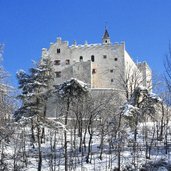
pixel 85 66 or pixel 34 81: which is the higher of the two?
pixel 85 66

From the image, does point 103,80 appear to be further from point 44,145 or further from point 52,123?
point 52,123

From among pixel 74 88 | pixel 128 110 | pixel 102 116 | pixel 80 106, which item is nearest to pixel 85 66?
pixel 102 116

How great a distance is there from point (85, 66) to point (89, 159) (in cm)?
3032

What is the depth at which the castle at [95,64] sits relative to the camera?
6756 centimetres

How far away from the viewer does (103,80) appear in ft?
226

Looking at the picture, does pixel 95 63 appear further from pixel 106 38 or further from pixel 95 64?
pixel 106 38

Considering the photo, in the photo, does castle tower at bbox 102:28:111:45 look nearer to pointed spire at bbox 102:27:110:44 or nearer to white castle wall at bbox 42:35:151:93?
pointed spire at bbox 102:27:110:44

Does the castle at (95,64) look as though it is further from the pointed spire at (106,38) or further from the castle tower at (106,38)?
the pointed spire at (106,38)

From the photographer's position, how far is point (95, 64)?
7000cm

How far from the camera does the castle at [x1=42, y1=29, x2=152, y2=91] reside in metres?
67.6

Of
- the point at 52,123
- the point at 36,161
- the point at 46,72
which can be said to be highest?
the point at 46,72

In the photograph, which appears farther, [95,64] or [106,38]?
[106,38]

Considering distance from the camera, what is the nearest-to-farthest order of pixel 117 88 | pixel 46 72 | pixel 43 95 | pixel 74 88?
pixel 74 88 < pixel 43 95 < pixel 46 72 < pixel 117 88

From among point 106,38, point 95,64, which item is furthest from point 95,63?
point 106,38
